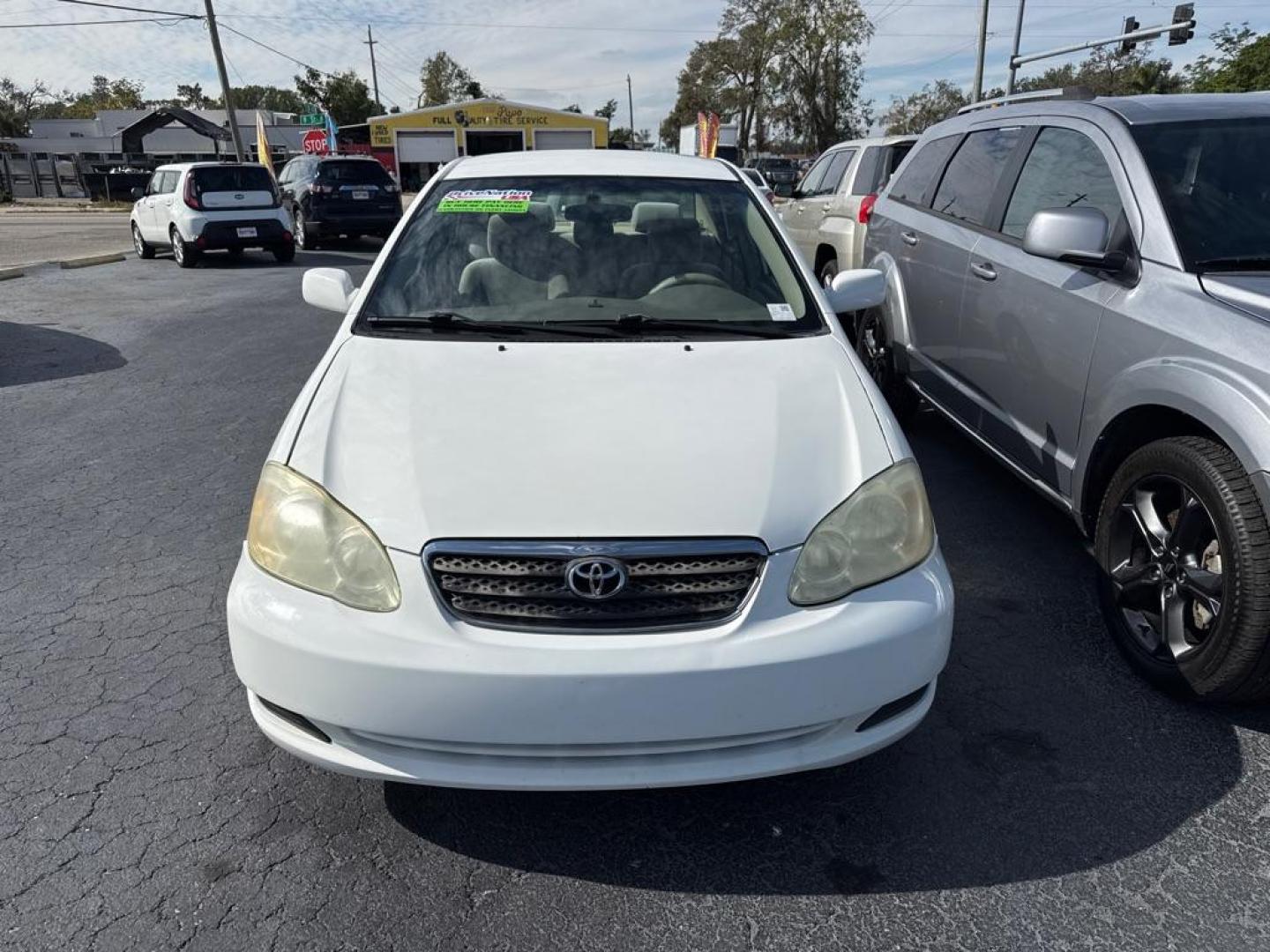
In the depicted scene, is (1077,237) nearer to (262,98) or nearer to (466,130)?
(466,130)

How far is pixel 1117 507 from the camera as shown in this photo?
10.2ft

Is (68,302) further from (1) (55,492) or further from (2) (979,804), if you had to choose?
(2) (979,804)

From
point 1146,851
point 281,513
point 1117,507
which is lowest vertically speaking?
point 1146,851

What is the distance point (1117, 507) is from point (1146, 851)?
1.21 metres

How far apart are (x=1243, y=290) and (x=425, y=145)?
51346mm

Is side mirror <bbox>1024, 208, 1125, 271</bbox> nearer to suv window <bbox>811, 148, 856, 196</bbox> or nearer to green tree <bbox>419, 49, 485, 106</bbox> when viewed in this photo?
suv window <bbox>811, 148, 856, 196</bbox>

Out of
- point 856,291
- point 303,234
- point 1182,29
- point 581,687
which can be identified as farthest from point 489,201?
point 1182,29

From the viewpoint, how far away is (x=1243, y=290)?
111 inches

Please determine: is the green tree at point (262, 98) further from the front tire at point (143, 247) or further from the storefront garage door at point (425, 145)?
the front tire at point (143, 247)

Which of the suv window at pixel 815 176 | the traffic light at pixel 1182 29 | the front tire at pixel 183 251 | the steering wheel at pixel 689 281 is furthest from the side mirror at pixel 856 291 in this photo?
the traffic light at pixel 1182 29

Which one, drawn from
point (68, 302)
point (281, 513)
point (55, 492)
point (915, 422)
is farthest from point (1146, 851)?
point (68, 302)

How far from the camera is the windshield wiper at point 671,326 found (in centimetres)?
304

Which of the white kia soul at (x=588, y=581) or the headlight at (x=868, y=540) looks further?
the headlight at (x=868, y=540)

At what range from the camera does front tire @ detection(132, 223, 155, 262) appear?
16391 millimetres
